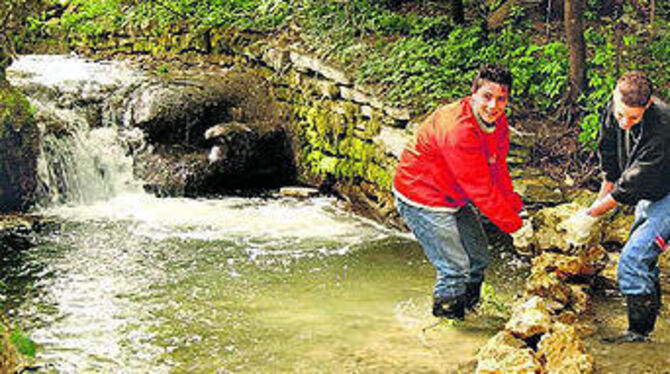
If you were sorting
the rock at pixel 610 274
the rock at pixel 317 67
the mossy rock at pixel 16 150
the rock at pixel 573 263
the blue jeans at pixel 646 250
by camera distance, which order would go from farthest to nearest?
the rock at pixel 317 67, the mossy rock at pixel 16 150, the rock at pixel 610 274, the rock at pixel 573 263, the blue jeans at pixel 646 250

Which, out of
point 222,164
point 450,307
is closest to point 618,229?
point 450,307

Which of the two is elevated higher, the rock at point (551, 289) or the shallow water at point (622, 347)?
the rock at point (551, 289)

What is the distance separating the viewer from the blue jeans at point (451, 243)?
4.90 m

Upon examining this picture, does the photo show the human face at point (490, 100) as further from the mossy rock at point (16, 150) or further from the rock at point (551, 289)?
the mossy rock at point (16, 150)

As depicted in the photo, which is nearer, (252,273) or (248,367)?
(248,367)

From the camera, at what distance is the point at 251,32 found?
1223 centimetres

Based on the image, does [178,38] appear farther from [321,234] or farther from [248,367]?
[248,367]

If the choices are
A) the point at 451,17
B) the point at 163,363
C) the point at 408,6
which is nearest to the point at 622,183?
the point at 163,363

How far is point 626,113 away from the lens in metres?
4.25

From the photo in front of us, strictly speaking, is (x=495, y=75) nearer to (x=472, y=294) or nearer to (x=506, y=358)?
(x=472, y=294)

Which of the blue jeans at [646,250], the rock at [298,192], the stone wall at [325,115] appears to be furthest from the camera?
the rock at [298,192]

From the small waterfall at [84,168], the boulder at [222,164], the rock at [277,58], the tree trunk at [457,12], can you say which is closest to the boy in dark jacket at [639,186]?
the tree trunk at [457,12]

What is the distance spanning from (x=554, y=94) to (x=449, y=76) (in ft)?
3.97

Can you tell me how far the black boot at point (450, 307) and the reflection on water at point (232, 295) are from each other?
4.6 inches
